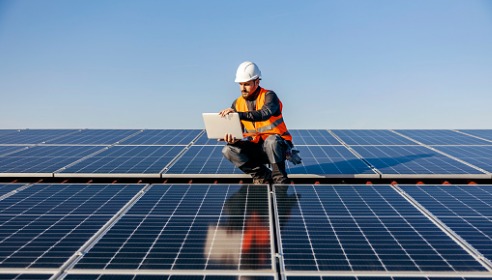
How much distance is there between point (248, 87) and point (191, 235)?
321 centimetres

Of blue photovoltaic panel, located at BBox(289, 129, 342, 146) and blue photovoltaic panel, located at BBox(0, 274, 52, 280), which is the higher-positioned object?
blue photovoltaic panel, located at BBox(289, 129, 342, 146)

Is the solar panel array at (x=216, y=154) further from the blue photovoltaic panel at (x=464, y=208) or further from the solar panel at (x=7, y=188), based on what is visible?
the blue photovoltaic panel at (x=464, y=208)

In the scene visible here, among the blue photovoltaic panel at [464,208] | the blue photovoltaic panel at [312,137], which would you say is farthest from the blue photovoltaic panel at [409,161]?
the blue photovoltaic panel at [312,137]

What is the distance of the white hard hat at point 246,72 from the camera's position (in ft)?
22.8

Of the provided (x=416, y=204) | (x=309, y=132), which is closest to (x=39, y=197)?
(x=416, y=204)

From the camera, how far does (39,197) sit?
637 centimetres

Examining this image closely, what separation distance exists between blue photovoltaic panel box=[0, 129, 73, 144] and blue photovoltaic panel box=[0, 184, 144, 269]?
5510mm

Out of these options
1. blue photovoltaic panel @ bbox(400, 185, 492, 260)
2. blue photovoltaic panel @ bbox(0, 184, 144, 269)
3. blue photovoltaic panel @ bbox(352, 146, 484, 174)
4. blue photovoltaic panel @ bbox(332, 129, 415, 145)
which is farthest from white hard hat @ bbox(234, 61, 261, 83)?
blue photovoltaic panel @ bbox(332, 129, 415, 145)

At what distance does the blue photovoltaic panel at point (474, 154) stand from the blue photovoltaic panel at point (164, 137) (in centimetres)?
708

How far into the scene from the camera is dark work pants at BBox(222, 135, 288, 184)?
6879mm

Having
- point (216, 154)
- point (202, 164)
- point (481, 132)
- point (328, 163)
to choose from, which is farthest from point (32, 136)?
point (481, 132)

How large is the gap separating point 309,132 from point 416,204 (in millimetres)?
7309

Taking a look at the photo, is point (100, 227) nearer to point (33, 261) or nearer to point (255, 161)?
point (33, 261)

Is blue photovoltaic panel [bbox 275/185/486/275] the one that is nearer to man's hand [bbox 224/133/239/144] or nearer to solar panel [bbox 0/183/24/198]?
man's hand [bbox 224/133/239/144]
